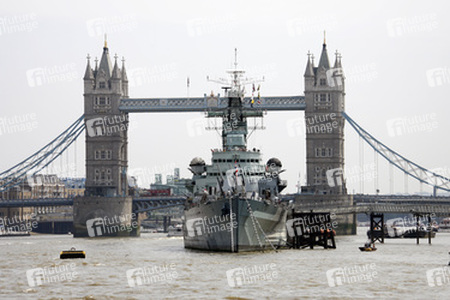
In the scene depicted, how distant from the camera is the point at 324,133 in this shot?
470 ft

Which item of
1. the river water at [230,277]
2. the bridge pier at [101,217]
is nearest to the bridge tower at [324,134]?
the bridge pier at [101,217]

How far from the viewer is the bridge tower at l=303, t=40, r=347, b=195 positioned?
468ft

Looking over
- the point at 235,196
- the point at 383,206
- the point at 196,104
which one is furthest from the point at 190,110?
the point at 235,196

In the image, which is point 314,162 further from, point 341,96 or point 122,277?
point 122,277

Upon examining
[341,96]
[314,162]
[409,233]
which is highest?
[341,96]

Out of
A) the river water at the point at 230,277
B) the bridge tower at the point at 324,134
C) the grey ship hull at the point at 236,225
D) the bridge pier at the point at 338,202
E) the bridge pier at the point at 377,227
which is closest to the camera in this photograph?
the river water at the point at 230,277

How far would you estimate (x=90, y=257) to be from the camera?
71.7 m

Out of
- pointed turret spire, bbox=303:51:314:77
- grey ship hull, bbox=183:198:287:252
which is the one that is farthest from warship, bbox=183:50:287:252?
pointed turret spire, bbox=303:51:314:77

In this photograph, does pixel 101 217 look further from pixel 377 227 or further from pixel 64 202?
pixel 377 227

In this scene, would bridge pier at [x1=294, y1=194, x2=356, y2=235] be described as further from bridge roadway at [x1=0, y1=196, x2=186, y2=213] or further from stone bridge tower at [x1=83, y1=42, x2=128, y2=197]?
stone bridge tower at [x1=83, y1=42, x2=128, y2=197]

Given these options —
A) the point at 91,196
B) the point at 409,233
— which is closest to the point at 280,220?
the point at 409,233

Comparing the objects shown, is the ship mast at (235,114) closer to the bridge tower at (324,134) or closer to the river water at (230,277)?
the river water at (230,277)

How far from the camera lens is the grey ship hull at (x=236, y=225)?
6500 centimetres

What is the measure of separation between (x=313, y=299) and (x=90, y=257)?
33.2 m
